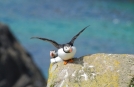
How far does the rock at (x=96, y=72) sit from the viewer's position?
6062mm

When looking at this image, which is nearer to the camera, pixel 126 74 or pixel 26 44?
pixel 126 74

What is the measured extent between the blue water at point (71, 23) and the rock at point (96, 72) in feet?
49.6

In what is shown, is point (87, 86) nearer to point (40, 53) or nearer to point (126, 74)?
point (126, 74)

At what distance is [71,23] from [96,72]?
22.6 meters

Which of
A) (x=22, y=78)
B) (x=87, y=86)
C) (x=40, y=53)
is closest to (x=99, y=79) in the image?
(x=87, y=86)

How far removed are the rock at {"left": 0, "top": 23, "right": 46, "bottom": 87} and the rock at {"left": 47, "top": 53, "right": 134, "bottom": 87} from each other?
24.9 ft

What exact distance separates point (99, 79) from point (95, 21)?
23370mm

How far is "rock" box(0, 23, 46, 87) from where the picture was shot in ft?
46.0

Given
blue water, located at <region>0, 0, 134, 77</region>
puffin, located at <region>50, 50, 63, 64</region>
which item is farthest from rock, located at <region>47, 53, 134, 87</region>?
blue water, located at <region>0, 0, 134, 77</region>

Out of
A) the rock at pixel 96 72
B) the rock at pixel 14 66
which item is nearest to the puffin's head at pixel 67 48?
the rock at pixel 96 72

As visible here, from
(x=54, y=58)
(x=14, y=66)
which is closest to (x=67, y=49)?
(x=54, y=58)

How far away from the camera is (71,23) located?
2875 centimetres

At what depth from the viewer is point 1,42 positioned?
1443cm

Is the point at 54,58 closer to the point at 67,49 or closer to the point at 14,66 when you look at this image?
the point at 67,49
